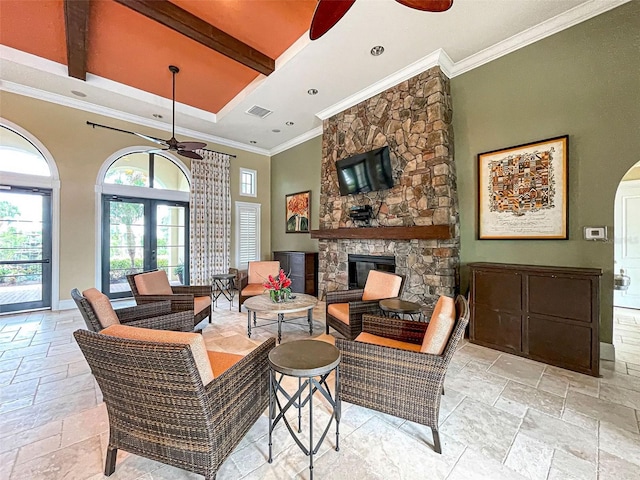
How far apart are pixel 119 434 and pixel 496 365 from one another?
3.24 meters

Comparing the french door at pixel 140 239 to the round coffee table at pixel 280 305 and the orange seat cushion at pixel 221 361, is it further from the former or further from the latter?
the orange seat cushion at pixel 221 361

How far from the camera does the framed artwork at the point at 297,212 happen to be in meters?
6.41

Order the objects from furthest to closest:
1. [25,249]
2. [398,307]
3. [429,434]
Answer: [25,249], [398,307], [429,434]

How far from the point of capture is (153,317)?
2789 millimetres

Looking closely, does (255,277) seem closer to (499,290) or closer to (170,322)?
(170,322)

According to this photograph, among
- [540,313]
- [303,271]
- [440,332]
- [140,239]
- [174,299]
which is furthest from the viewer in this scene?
[303,271]

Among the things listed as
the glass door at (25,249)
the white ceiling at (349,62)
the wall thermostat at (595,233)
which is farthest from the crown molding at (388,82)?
the glass door at (25,249)

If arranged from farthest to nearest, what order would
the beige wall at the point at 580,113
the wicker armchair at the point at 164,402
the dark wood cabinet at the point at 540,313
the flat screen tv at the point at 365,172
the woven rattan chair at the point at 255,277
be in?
the woven rattan chair at the point at 255,277 → the flat screen tv at the point at 365,172 → the beige wall at the point at 580,113 → the dark wood cabinet at the point at 540,313 → the wicker armchair at the point at 164,402

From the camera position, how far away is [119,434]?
4.59ft

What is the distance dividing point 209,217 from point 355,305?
471cm

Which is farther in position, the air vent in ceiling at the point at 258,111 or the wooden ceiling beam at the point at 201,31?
the air vent in ceiling at the point at 258,111

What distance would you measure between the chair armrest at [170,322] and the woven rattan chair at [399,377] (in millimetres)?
1776

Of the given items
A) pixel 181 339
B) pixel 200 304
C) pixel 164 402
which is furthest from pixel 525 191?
pixel 200 304

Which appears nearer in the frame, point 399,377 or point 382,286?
point 399,377
